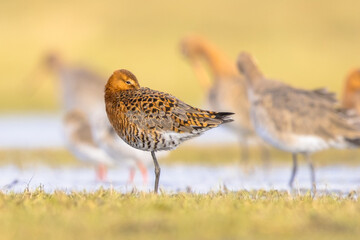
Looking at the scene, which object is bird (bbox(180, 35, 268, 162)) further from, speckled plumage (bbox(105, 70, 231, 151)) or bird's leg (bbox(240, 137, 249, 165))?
speckled plumage (bbox(105, 70, 231, 151))

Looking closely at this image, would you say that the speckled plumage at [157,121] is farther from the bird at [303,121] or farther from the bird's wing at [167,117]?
the bird at [303,121]

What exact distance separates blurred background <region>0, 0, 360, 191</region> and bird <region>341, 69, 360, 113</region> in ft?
42.4

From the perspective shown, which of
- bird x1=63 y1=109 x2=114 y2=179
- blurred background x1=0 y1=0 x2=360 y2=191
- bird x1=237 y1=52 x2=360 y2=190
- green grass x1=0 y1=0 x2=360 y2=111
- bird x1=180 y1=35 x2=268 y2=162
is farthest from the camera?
green grass x1=0 y1=0 x2=360 y2=111

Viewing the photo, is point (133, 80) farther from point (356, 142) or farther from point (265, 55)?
point (265, 55)

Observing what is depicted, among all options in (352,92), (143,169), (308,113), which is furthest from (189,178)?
(352,92)

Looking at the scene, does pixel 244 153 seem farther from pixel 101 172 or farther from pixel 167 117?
pixel 167 117

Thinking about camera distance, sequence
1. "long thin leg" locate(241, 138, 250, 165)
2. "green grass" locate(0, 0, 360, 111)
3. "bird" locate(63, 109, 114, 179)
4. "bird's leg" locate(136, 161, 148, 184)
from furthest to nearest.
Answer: "green grass" locate(0, 0, 360, 111) < "long thin leg" locate(241, 138, 250, 165) < "bird" locate(63, 109, 114, 179) < "bird's leg" locate(136, 161, 148, 184)

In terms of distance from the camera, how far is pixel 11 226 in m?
5.36

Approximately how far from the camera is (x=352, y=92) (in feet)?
40.8

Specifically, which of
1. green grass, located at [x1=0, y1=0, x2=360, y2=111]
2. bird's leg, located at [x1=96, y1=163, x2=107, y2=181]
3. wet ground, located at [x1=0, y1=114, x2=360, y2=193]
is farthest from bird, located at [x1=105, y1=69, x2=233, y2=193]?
green grass, located at [x1=0, y1=0, x2=360, y2=111]

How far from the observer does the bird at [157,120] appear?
748 cm

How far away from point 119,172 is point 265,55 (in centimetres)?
2429

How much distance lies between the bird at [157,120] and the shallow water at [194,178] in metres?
1.50

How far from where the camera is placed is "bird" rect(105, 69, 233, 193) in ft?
24.5
